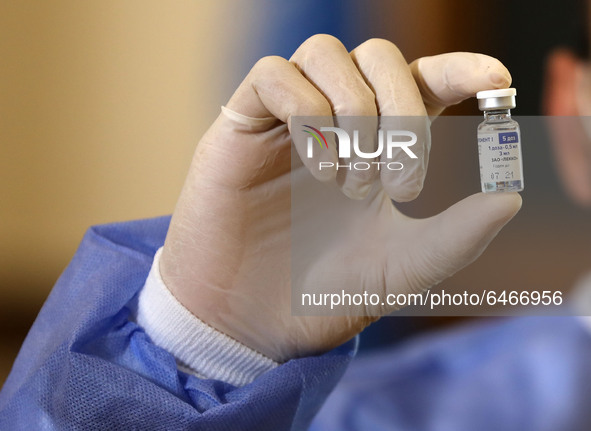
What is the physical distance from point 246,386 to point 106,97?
127 centimetres

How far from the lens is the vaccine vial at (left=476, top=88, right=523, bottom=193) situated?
496 mm

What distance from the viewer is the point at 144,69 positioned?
5.40ft

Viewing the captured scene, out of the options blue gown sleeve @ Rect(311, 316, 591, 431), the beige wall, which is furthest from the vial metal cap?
the beige wall

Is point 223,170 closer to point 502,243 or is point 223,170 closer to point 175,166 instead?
point 502,243

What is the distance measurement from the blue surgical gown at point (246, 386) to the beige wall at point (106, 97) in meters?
0.92

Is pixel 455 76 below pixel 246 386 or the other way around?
the other way around

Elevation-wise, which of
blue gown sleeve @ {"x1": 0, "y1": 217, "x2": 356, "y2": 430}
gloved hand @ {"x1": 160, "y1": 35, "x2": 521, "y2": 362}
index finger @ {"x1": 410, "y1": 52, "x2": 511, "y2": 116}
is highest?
index finger @ {"x1": 410, "y1": 52, "x2": 511, "y2": 116}

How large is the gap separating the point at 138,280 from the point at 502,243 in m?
0.44

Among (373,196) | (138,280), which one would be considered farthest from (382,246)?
(138,280)

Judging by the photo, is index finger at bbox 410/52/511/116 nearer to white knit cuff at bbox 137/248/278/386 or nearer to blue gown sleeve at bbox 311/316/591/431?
white knit cuff at bbox 137/248/278/386

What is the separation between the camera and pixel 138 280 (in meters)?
0.68

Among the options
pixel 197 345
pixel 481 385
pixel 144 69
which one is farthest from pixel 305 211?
pixel 144 69

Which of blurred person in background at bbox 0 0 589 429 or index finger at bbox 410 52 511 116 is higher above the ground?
index finger at bbox 410 52 511 116

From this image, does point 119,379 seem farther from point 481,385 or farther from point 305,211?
point 481,385
